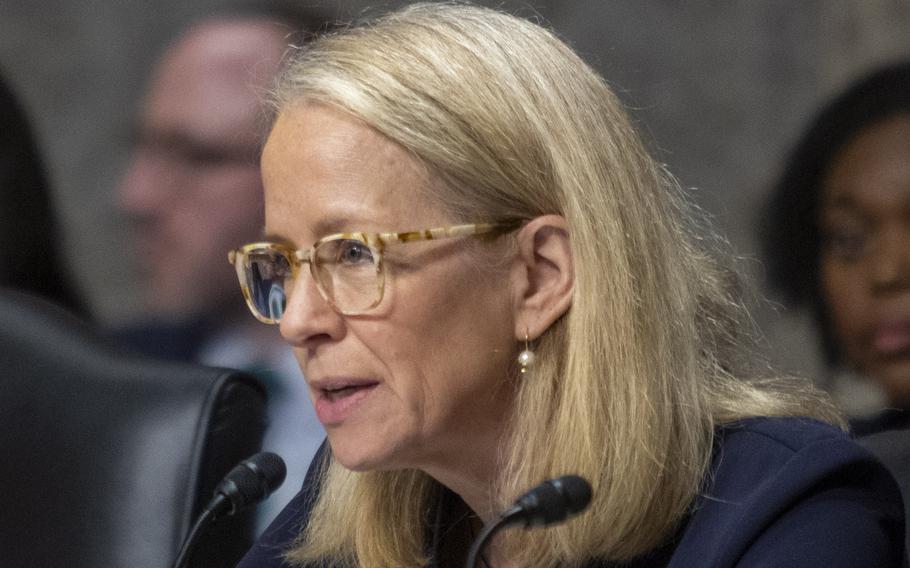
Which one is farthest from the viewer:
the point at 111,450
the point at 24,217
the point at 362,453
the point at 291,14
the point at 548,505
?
the point at 24,217

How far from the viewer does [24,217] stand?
2.89 meters

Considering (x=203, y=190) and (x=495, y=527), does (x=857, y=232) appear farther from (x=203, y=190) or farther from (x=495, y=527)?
(x=203, y=190)

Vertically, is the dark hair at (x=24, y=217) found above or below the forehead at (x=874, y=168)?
above

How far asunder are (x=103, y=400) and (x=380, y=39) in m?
0.78

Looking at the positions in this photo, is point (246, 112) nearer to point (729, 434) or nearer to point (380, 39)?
point (380, 39)

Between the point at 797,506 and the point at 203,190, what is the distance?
159 cm

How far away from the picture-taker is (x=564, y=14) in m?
2.36

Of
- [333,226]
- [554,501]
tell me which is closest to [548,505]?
[554,501]

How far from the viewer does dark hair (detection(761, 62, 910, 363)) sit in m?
2.14

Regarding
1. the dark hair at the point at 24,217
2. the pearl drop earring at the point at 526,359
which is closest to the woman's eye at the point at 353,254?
the pearl drop earring at the point at 526,359

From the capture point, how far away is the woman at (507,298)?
1.49 meters

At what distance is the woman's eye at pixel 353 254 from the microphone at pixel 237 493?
28 cm

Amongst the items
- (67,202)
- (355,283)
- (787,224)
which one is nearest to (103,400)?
(355,283)

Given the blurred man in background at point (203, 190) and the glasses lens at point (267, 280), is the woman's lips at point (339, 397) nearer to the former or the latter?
the glasses lens at point (267, 280)
